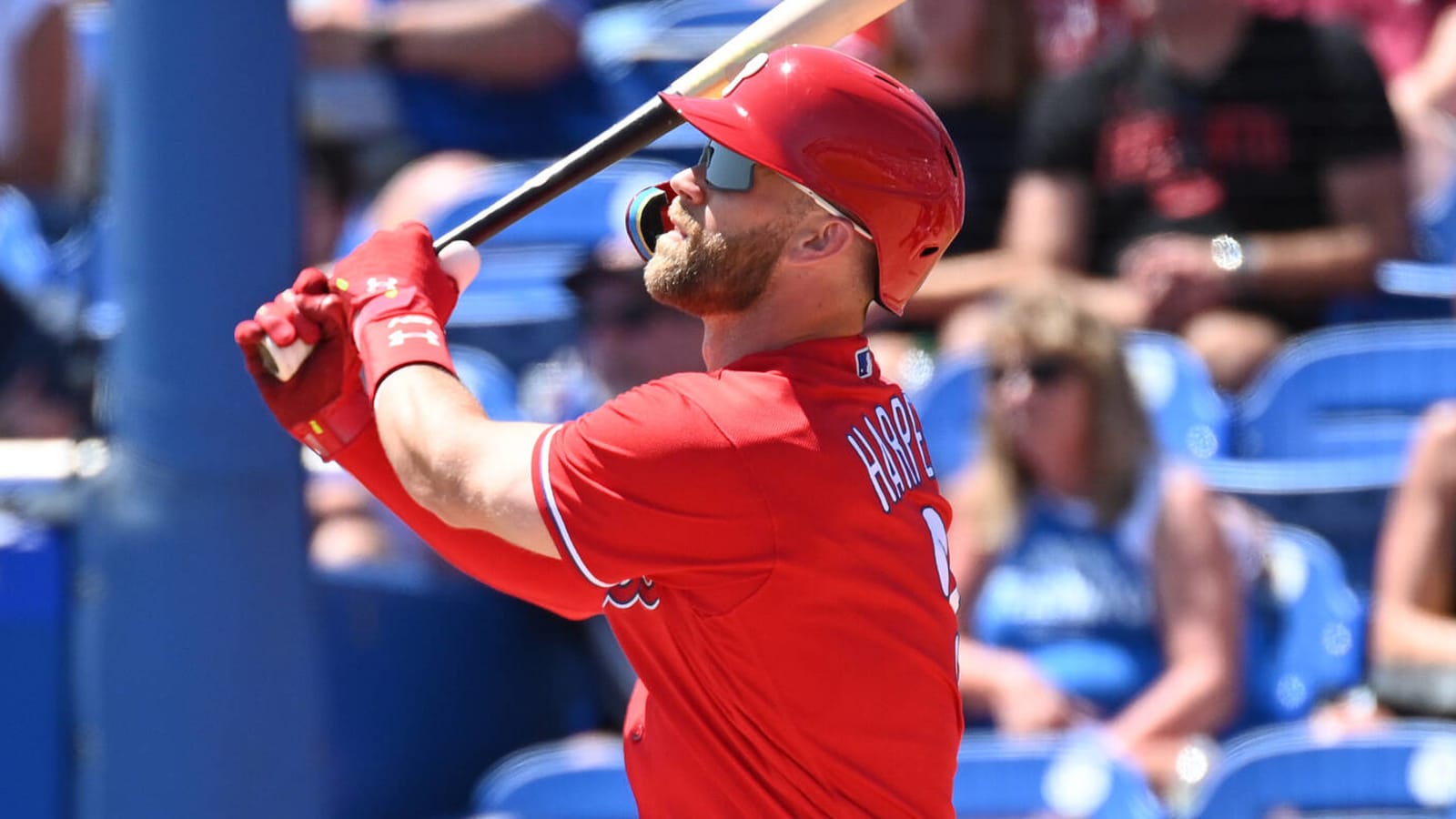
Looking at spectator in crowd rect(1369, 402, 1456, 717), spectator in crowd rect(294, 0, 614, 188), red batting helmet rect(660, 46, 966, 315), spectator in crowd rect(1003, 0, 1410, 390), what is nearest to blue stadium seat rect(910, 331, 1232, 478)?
spectator in crowd rect(1003, 0, 1410, 390)

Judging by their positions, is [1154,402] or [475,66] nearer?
[1154,402]

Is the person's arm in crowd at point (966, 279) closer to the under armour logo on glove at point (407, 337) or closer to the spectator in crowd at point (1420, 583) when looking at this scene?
the spectator in crowd at point (1420, 583)

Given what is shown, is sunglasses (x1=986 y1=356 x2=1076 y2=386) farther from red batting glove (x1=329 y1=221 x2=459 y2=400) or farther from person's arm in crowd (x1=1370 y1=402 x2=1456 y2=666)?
red batting glove (x1=329 y1=221 x2=459 y2=400)

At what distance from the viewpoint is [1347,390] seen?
3.82 metres

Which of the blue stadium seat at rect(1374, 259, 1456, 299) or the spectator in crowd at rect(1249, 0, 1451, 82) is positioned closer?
the blue stadium seat at rect(1374, 259, 1456, 299)

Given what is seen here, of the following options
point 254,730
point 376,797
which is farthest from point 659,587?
point 376,797

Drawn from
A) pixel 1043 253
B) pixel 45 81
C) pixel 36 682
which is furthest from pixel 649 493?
pixel 45 81

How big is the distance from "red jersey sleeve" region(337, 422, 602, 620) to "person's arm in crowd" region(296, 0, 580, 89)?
3111mm

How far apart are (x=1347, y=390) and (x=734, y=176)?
7.90 ft

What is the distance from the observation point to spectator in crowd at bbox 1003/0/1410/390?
3961 mm

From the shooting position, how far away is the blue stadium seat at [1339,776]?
3.00m

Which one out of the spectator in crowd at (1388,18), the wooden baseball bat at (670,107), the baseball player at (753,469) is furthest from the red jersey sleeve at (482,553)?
the spectator in crowd at (1388,18)

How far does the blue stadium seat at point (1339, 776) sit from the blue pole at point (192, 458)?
153cm

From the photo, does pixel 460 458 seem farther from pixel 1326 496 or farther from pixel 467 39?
pixel 467 39
